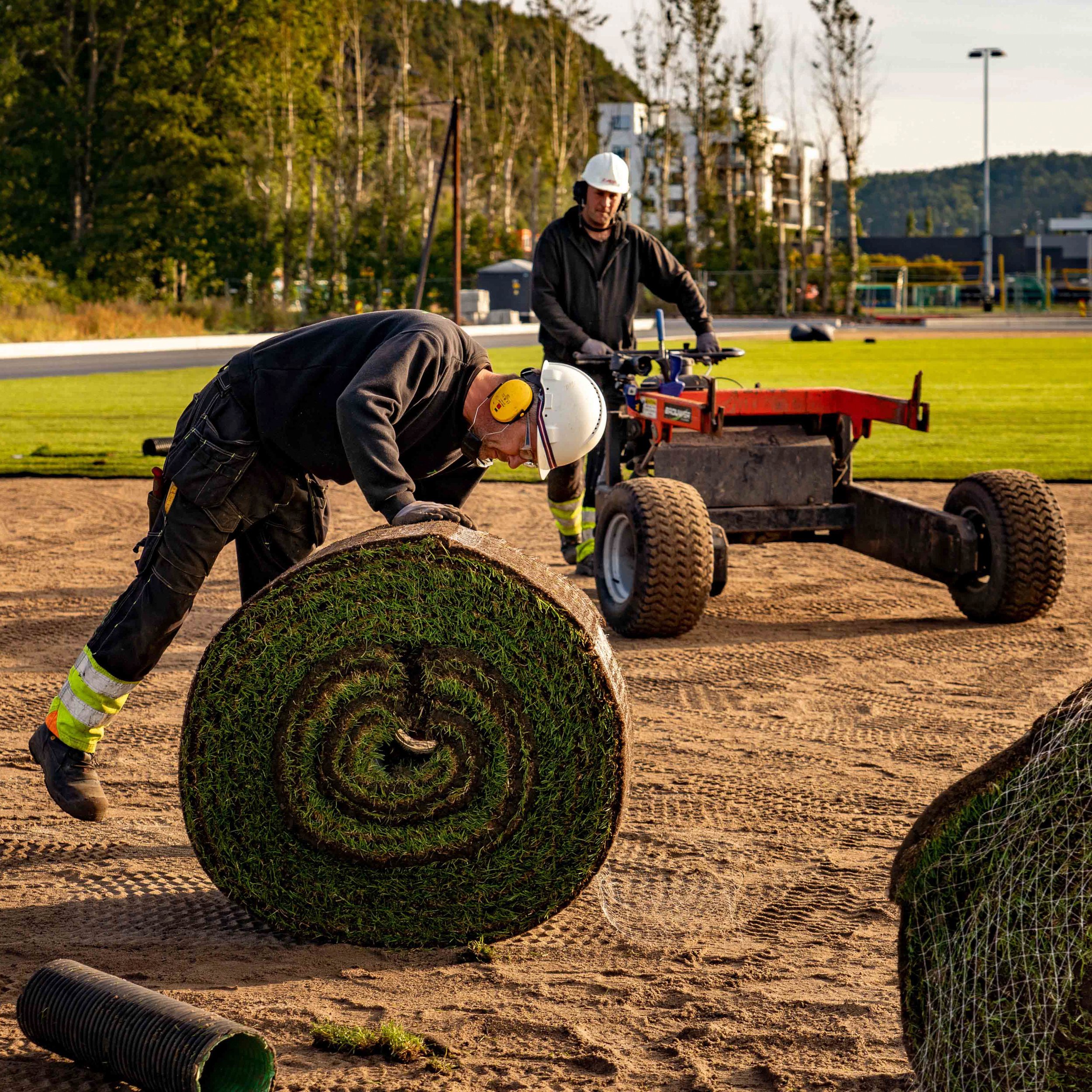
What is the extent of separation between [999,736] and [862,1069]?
3004mm

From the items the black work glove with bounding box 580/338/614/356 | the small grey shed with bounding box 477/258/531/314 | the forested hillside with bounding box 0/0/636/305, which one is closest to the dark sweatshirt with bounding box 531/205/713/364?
the black work glove with bounding box 580/338/614/356

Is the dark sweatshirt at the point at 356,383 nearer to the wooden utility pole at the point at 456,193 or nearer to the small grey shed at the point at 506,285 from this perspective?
the wooden utility pole at the point at 456,193

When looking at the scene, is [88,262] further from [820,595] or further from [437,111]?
[437,111]

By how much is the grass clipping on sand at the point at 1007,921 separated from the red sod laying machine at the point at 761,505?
4.67 meters

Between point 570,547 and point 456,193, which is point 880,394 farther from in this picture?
point 456,193

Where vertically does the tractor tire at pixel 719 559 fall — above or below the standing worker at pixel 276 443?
below

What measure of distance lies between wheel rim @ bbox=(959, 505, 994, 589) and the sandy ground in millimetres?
280

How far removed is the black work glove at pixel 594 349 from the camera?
9.12m

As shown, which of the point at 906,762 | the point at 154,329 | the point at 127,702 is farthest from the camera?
the point at 154,329

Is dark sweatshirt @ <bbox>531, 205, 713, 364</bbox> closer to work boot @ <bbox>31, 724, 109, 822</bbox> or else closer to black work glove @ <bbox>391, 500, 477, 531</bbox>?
work boot @ <bbox>31, 724, 109, 822</bbox>

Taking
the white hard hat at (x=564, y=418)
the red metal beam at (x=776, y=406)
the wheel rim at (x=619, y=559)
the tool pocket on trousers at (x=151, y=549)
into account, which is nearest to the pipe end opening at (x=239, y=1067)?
the tool pocket on trousers at (x=151, y=549)

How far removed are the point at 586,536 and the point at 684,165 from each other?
69.6 meters

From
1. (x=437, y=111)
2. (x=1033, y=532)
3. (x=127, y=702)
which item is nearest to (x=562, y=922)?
(x=127, y=702)

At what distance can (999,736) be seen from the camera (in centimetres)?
630
